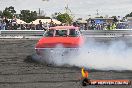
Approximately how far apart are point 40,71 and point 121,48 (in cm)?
375

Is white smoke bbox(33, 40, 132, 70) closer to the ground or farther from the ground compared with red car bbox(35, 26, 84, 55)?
closer to the ground

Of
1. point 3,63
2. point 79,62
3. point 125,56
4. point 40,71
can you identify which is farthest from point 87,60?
point 3,63

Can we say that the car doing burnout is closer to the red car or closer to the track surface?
the red car

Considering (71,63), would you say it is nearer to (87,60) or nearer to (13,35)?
(87,60)

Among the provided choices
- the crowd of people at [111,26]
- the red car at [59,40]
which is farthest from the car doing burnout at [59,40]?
the crowd of people at [111,26]

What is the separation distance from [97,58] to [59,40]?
1488mm

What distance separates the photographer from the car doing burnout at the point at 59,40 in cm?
1175

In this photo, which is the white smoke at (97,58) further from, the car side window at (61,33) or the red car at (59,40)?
the car side window at (61,33)

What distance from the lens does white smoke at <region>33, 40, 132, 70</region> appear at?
1062 cm

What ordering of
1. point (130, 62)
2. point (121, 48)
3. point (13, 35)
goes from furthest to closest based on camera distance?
point (13, 35) → point (121, 48) → point (130, 62)

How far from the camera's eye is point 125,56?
37.2 feet

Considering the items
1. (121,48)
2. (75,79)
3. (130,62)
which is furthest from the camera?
(121,48)

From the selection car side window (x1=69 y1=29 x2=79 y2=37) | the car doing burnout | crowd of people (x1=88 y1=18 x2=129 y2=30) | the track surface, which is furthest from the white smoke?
crowd of people (x1=88 y1=18 x2=129 y2=30)

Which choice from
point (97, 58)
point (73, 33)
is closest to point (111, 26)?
point (73, 33)
